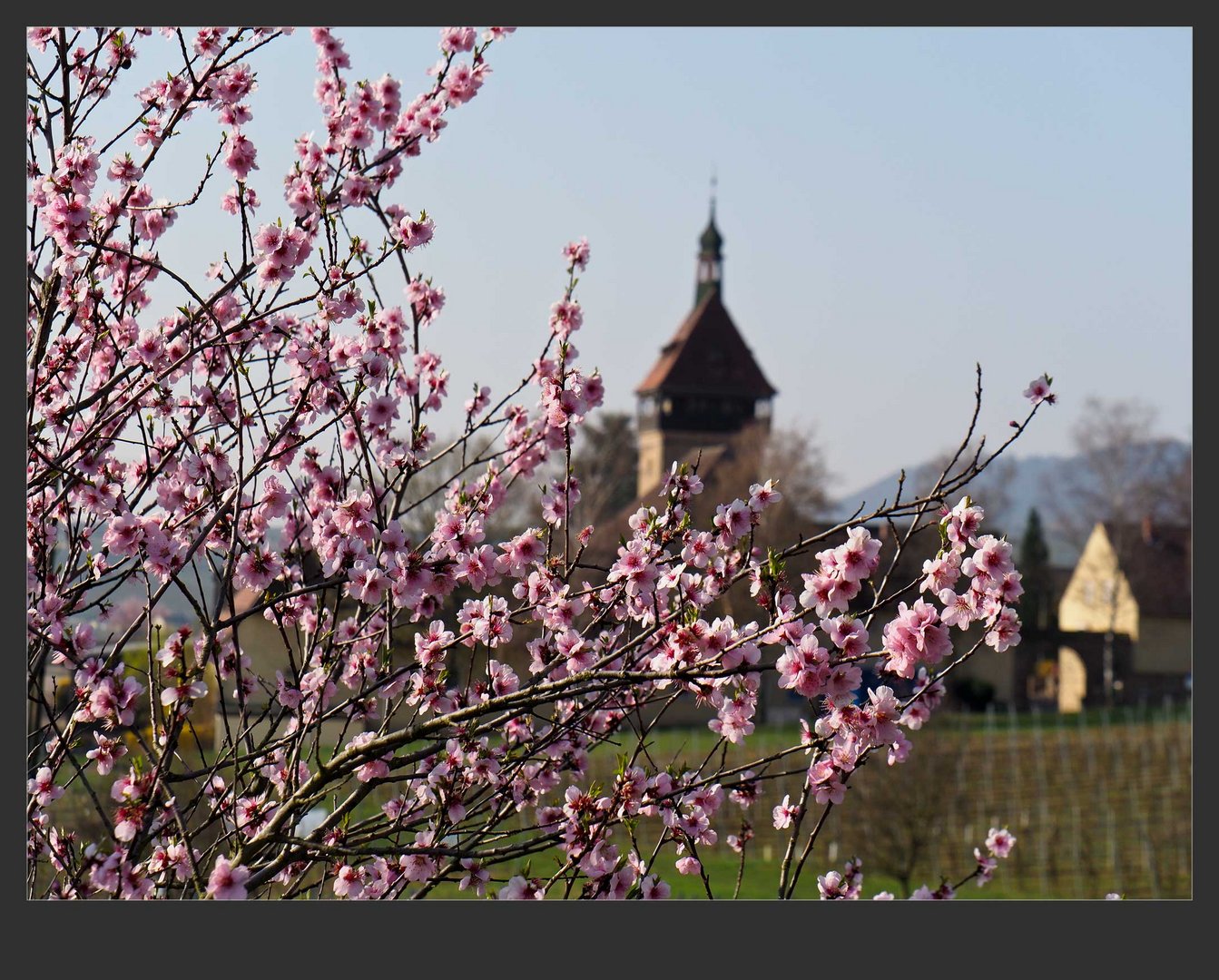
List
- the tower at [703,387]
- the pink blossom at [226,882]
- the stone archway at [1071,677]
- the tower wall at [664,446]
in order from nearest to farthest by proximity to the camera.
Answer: the pink blossom at [226,882] → the stone archway at [1071,677] → the tower wall at [664,446] → the tower at [703,387]

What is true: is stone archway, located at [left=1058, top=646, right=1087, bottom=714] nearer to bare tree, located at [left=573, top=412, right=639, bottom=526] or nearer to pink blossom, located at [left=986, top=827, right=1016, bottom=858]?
bare tree, located at [left=573, top=412, right=639, bottom=526]

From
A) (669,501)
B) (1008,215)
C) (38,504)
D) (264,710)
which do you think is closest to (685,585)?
(669,501)

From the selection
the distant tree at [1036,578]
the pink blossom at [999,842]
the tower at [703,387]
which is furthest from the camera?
the tower at [703,387]

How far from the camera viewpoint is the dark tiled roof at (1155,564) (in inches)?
1117

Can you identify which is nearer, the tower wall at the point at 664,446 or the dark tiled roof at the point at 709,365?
the tower wall at the point at 664,446

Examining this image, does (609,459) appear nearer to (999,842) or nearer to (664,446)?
(664,446)

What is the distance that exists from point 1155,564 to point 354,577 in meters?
28.9

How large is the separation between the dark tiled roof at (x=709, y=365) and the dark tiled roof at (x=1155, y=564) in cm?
1365

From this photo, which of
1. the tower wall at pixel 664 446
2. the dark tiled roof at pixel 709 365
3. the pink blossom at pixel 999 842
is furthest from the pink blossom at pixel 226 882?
the dark tiled roof at pixel 709 365

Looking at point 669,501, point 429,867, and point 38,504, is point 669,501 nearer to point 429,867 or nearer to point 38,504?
point 429,867

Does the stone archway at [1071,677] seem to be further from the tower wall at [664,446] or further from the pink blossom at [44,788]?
the pink blossom at [44,788]

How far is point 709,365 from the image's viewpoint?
134 ft

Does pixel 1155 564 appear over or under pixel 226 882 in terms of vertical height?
under

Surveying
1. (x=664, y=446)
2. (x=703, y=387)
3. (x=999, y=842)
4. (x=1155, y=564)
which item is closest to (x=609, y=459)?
(x=1155, y=564)
